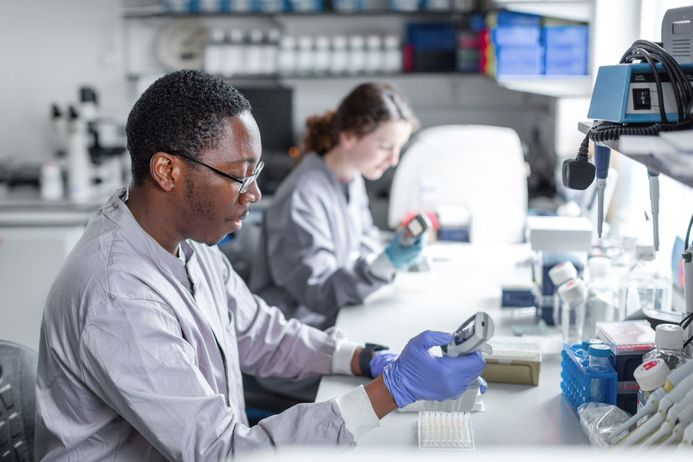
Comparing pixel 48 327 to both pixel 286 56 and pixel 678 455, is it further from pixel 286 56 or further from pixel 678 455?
pixel 286 56

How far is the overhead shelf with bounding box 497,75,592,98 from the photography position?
297 cm

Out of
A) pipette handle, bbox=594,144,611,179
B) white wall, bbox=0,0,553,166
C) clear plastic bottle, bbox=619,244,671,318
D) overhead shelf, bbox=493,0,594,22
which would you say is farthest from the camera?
white wall, bbox=0,0,553,166

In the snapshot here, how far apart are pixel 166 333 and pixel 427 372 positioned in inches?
17.5

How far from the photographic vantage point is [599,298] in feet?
6.12

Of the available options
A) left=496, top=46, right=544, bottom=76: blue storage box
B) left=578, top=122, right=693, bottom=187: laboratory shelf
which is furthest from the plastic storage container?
left=496, top=46, right=544, bottom=76: blue storage box

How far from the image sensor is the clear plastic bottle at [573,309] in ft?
5.88

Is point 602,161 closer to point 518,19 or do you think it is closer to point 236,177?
point 236,177

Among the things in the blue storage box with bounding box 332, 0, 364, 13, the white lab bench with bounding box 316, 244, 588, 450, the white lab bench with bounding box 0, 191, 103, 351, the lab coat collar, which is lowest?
the white lab bench with bounding box 0, 191, 103, 351

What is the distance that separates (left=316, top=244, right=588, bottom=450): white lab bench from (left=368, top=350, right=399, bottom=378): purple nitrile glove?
1.7 inches

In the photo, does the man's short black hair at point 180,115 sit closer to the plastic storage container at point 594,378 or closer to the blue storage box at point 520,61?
the plastic storage container at point 594,378

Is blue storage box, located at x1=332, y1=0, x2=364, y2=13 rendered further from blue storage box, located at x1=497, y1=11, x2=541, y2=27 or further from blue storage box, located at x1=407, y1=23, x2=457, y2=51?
blue storage box, located at x1=497, y1=11, x2=541, y2=27

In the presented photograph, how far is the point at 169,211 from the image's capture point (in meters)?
1.45

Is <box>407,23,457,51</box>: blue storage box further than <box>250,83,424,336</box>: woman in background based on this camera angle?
Yes

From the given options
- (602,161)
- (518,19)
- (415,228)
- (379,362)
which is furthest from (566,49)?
(379,362)
